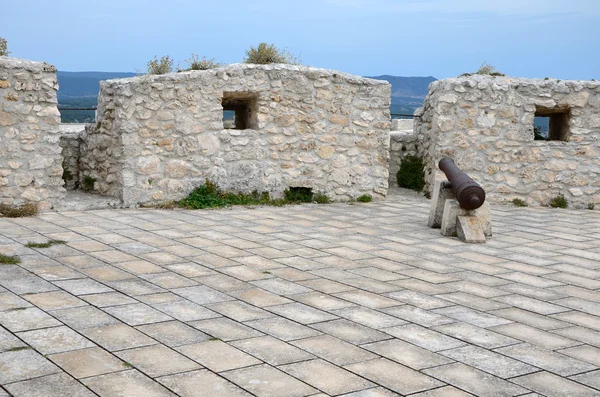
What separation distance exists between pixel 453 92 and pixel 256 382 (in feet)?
24.7

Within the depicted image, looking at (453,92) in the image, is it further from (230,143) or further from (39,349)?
(39,349)

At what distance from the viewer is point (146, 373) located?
3672 millimetres

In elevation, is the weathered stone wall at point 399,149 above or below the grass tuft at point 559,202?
above

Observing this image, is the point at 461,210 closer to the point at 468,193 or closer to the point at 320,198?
the point at 468,193

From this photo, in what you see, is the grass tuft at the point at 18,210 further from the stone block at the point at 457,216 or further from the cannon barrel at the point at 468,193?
the cannon barrel at the point at 468,193

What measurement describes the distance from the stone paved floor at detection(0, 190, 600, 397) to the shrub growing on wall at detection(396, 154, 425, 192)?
298 cm

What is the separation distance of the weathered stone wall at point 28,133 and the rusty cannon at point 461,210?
4.73 meters

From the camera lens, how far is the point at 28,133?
8242mm

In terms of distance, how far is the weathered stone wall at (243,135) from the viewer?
29.4 feet

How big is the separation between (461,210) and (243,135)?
10.7ft

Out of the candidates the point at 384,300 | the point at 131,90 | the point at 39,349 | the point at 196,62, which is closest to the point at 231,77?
the point at 196,62

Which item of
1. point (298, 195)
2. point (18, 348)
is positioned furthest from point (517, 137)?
point (18, 348)

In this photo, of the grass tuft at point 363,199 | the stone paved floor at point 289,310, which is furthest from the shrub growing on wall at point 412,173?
the stone paved floor at point 289,310

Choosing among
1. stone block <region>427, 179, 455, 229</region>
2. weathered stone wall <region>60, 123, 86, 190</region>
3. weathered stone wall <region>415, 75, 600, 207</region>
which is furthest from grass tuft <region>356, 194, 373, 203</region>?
weathered stone wall <region>60, 123, 86, 190</region>
